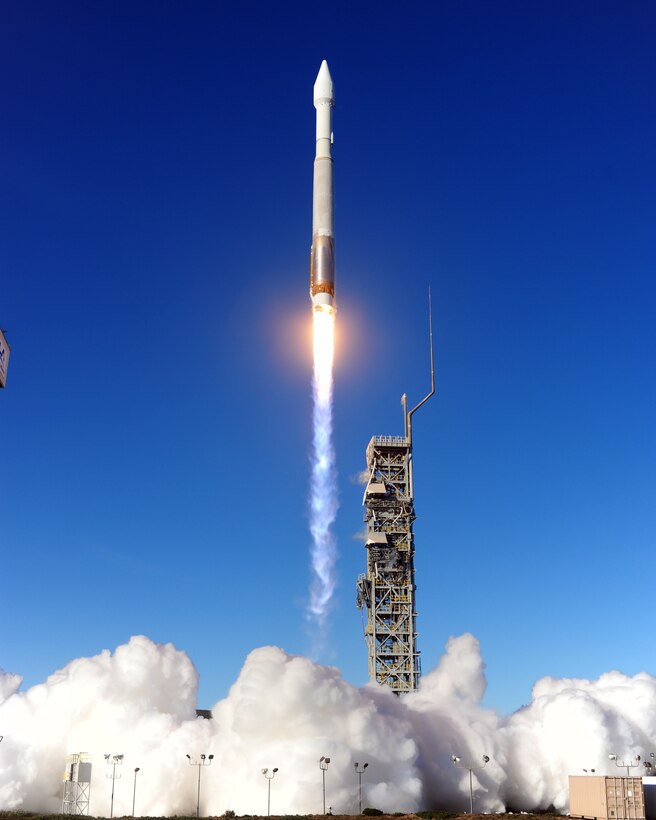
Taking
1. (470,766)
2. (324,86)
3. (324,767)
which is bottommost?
(324,767)

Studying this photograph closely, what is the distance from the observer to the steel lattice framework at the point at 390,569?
10369cm

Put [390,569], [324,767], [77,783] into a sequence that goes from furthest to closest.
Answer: [390,569] < [77,783] < [324,767]

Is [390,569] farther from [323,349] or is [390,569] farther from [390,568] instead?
[323,349]

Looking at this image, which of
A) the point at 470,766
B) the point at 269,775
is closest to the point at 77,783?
the point at 269,775

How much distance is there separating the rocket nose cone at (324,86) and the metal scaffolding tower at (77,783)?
213ft

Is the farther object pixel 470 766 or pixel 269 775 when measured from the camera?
pixel 470 766

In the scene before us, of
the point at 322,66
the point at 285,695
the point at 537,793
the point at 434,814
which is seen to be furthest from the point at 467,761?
the point at 322,66

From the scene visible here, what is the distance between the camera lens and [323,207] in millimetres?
89062

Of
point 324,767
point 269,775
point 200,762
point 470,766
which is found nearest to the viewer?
point 324,767

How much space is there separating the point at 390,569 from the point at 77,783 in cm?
3703

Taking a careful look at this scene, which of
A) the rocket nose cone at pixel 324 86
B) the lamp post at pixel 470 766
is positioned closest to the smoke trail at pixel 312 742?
the lamp post at pixel 470 766

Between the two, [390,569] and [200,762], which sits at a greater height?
[390,569]

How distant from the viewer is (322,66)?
93.8 metres

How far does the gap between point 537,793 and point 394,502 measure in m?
32.1
